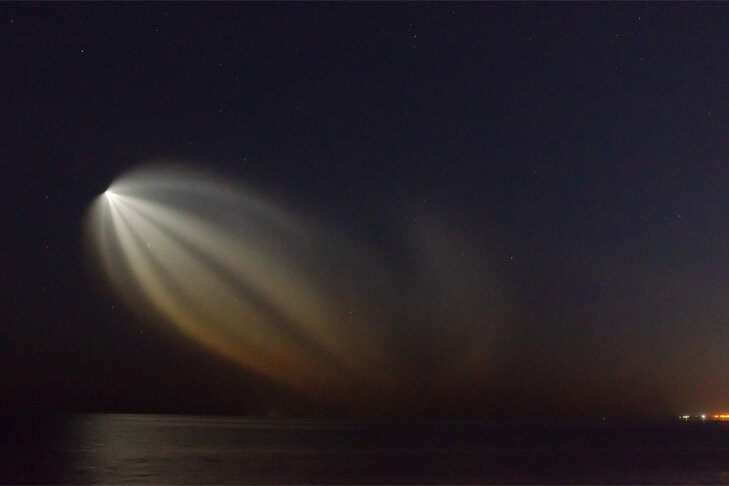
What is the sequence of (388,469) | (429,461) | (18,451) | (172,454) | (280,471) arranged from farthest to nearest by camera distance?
(18,451), (172,454), (429,461), (388,469), (280,471)

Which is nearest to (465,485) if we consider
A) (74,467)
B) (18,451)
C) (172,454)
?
(74,467)

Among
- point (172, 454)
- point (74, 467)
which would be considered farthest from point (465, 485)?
point (172, 454)

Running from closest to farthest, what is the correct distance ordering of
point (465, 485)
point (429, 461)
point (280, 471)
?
point (465, 485) → point (280, 471) → point (429, 461)

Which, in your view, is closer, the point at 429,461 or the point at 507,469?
the point at 507,469

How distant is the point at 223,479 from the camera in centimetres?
3712

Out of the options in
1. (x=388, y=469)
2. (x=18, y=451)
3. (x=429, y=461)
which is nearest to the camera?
(x=388, y=469)

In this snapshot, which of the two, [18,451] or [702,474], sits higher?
[18,451]

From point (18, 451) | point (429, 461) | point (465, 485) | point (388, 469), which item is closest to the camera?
point (465, 485)

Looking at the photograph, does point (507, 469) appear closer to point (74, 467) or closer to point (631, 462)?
point (631, 462)

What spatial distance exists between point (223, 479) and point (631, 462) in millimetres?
29215

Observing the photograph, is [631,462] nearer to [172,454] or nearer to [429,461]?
[429,461]

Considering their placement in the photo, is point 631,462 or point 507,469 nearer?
point 507,469

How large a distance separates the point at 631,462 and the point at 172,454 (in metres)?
→ 29.9

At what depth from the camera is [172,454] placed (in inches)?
2149
